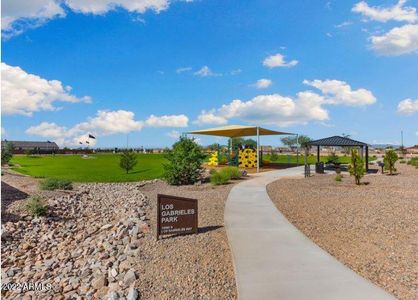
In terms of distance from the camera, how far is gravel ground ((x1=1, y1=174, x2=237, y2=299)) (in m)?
5.99

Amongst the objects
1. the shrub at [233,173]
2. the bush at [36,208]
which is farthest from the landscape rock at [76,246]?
the shrub at [233,173]

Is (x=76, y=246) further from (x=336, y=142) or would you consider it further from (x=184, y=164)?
(x=336, y=142)

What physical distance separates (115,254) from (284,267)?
415 centimetres

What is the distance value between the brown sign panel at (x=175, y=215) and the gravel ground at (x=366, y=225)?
2.85m

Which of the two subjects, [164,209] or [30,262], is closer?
[164,209]

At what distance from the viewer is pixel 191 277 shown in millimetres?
6074

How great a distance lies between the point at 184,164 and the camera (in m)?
20.2

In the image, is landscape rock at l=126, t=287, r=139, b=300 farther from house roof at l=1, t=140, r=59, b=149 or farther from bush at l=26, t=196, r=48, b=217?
house roof at l=1, t=140, r=59, b=149

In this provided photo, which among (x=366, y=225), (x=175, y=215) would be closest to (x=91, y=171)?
(x=175, y=215)

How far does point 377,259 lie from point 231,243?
2.92 m

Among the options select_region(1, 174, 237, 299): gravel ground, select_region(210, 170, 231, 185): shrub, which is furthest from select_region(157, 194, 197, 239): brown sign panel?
select_region(210, 170, 231, 185): shrub

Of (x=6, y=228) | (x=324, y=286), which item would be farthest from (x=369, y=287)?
(x=6, y=228)

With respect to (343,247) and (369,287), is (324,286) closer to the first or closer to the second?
(369,287)

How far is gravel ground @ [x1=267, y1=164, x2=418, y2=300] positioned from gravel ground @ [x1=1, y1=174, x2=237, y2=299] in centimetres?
242
